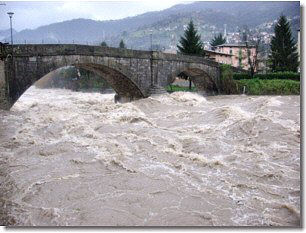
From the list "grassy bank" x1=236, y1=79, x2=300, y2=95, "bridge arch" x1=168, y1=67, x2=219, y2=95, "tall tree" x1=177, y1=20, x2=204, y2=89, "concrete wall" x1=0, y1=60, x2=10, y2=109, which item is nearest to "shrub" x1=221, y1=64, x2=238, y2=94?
"bridge arch" x1=168, y1=67, x2=219, y2=95

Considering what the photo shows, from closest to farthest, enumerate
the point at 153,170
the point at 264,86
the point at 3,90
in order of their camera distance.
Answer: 1. the point at 153,170
2. the point at 3,90
3. the point at 264,86

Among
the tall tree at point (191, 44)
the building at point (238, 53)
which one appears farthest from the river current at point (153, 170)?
the tall tree at point (191, 44)

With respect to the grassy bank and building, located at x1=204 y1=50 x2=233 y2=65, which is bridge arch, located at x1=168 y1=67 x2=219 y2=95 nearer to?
the grassy bank

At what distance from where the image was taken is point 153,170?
→ 5.55 m

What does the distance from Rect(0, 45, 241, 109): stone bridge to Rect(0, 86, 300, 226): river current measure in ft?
4.83

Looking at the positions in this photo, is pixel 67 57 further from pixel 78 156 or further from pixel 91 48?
pixel 78 156

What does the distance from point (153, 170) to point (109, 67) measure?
8723 mm

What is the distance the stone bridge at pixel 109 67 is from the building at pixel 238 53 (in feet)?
5.26

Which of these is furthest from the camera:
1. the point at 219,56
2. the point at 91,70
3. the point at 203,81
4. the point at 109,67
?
the point at 219,56

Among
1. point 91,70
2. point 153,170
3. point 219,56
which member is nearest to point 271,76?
point 91,70

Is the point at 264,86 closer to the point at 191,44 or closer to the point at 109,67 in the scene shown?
the point at 109,67

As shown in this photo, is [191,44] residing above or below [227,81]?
above

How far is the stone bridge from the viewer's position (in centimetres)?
993

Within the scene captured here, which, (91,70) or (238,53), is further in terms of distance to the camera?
(238,53)
